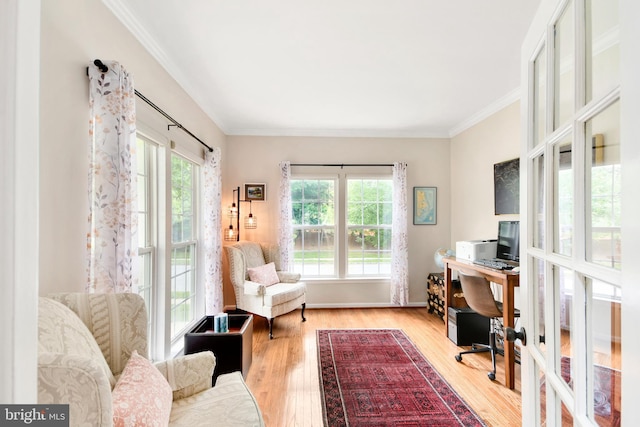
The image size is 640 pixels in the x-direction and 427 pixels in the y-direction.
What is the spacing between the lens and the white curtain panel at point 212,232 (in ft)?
11.3

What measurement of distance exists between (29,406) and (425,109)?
4.00 metres

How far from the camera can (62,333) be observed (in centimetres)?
111

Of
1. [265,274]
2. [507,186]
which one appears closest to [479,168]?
[507,186]

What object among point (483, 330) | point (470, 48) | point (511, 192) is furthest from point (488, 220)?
point (470, 48)

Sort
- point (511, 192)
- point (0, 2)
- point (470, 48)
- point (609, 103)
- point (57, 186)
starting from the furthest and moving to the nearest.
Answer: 1. point (511, 192)
2. point (470, 48)
3. point (57, 186)
4. point (609, 103)
5. point (0, 2)

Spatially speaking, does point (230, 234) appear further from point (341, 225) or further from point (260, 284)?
point (341, 225)

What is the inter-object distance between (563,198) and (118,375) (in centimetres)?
180

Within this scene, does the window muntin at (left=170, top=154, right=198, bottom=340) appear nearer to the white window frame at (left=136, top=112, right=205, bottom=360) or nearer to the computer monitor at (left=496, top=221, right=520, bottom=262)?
the white window frame at (left=136, top=112, right=205, bottom=360)

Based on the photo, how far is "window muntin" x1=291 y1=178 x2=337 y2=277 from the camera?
15.4ft

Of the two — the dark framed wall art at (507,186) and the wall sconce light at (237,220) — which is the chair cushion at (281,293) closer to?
the wall sconce light at (237,220)

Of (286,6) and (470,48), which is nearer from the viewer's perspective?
(286,6)

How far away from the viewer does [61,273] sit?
58.2 inches

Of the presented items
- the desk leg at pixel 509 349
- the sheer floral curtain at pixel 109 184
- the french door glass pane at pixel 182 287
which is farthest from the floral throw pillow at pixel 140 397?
the desk leg at pixel 509 349

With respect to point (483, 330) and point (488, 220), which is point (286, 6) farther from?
point (483, 330)
